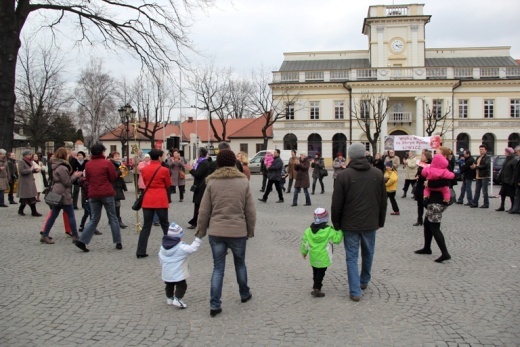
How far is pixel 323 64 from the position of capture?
55.4 meters

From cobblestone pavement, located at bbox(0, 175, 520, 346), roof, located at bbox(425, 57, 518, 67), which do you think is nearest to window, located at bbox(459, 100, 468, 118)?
roof, located at bbox(425, 57, 518, 67)

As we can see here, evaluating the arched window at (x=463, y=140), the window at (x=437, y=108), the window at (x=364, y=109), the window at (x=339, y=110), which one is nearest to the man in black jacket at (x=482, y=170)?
the window at (x=364, y=109)

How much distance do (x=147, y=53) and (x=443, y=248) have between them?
15.2 m

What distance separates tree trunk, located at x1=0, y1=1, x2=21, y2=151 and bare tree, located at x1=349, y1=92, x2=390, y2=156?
120 feet

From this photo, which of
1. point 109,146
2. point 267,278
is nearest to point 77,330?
point 267,278

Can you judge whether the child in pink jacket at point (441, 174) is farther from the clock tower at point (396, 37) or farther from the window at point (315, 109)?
the clock tower at point (396, 37)

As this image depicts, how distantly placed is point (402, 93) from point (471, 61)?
1075cm

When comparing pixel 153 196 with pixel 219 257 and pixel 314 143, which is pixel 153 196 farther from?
pixel 314 143

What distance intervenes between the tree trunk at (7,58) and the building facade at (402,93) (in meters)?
38.4

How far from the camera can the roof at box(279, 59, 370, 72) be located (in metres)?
54.2

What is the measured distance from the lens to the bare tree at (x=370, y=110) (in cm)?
4756

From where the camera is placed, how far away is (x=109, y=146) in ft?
237

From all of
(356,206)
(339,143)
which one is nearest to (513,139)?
(339,143)

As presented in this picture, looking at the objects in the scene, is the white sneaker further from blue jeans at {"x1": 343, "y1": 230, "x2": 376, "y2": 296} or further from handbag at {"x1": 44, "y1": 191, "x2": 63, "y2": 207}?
handbag at {"x1": 44, "y1": 191, "x2": 63, "y2": 207}
